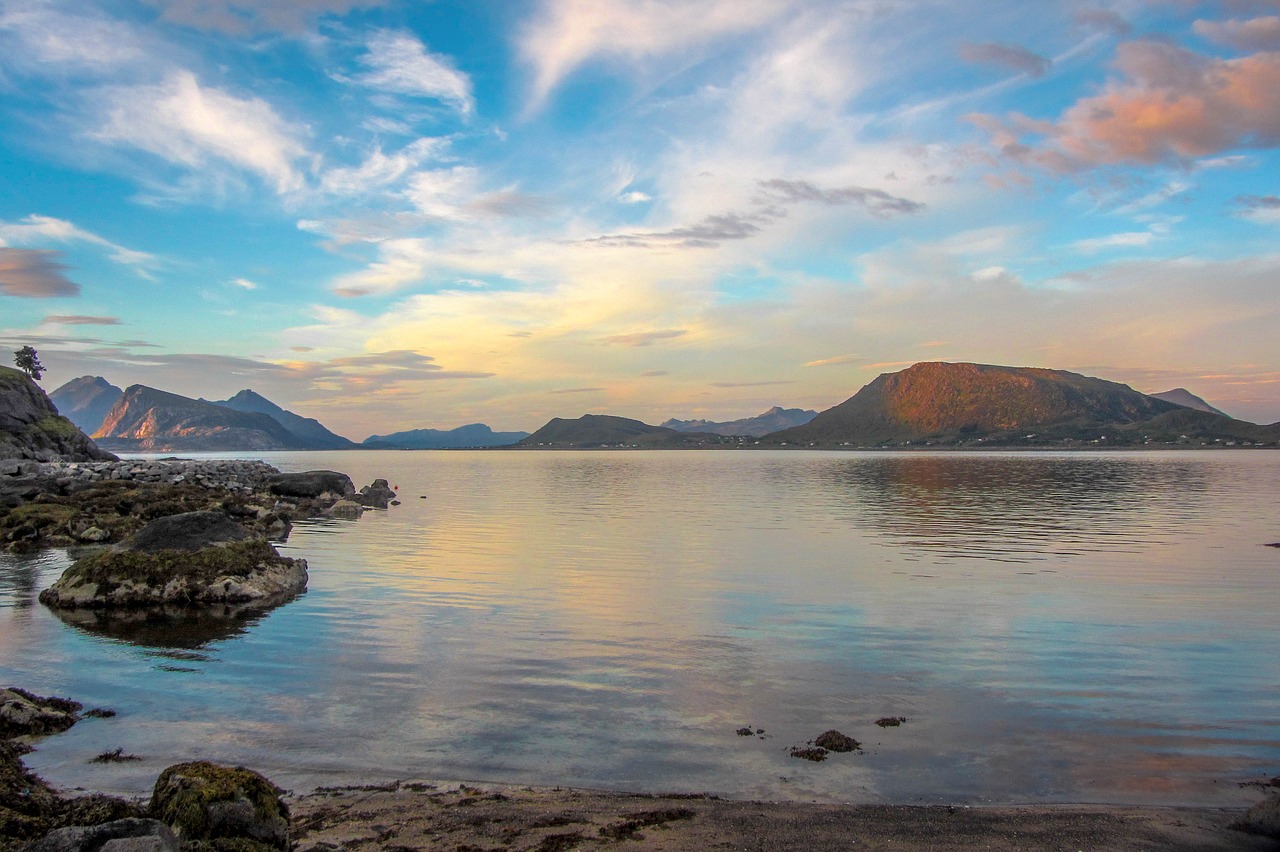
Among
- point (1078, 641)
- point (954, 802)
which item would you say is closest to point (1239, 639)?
point (1078, 641)

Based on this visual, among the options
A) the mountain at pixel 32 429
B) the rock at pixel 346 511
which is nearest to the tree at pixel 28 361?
the mountain at pixel 32 429

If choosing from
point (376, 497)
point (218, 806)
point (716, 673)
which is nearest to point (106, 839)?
point (218, 806)

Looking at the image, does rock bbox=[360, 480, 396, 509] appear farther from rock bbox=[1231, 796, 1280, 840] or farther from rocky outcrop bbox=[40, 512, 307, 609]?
rock bbox=[1231, 796, 1280, 840]

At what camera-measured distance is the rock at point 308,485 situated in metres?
68.9

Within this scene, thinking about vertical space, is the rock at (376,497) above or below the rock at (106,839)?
below

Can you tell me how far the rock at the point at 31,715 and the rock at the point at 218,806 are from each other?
22.5 feet

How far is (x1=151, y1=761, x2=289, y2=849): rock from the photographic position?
8008 millimetres

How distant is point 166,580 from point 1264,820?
27.1 m

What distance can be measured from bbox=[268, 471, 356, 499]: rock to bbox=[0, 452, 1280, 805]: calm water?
116ft

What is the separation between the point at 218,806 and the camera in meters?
8.17

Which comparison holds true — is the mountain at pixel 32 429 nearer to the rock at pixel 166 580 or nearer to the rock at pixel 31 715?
the rock at pixel 166 580

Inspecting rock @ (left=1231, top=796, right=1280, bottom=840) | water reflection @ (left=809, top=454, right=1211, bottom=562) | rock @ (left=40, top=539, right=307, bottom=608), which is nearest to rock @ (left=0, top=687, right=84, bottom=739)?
rock @ (left=40, top=539, right=307, bottom=608)

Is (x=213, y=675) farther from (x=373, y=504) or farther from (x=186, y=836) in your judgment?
(x=373, y=504)

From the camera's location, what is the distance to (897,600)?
26.1m
